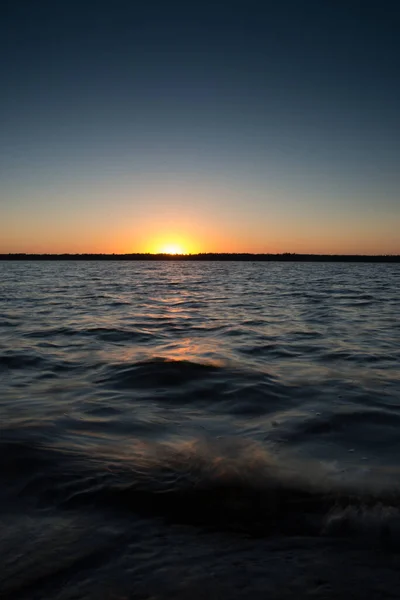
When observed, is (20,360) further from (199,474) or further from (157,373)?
(199,474)

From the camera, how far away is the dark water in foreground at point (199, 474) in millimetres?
2242

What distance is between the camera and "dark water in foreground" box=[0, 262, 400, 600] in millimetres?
2242

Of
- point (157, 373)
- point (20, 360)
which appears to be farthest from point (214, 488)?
point (20, 360)

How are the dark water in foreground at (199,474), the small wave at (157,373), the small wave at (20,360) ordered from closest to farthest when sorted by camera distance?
the dark water in foreground at (199,474) → the small wave at (157,373) → the small wave at (20,360)

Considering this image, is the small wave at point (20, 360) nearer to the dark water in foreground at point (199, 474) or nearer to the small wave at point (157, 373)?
the dark water in foreground at point (199, 474)

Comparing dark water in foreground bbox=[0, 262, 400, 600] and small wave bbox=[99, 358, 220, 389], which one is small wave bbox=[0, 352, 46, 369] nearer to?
dark water in foreground bbox=[0, 262, 400, 600]

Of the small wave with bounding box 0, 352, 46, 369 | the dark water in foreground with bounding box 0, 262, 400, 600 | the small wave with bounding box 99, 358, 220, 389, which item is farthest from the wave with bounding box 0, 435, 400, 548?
the small wave with bounding box 0, 352, 46, 369

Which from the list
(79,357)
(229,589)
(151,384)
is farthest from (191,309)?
(229,589)

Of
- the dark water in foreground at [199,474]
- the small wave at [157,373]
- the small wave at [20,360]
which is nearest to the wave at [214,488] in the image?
the dark water in foreground at [199,474]

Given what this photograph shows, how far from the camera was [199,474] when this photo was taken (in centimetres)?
339

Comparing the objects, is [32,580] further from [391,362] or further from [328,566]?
[391,362]

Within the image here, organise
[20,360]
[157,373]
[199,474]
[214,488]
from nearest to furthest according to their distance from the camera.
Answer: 1. [214,488]
2. [199,474]
3. [157,373]
4. [20,360]

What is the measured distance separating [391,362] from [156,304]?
1173 centimetres

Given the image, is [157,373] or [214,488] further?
[157,373]
